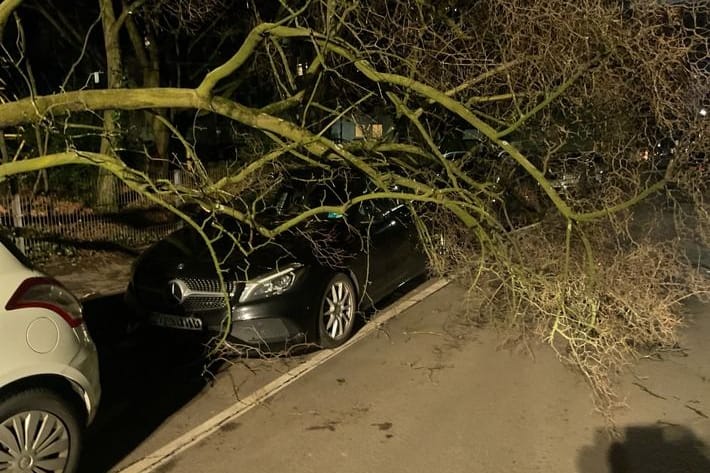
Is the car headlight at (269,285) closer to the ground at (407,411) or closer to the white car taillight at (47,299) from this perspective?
the ground at (407,411)

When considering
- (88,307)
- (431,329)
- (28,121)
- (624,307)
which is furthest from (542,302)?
(88,307)

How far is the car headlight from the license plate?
0.44m

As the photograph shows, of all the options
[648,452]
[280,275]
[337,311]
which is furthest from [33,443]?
[648,452]

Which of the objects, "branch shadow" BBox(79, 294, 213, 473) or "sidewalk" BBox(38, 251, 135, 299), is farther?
"sidewalk" BBox(38, 251, 135, 299)

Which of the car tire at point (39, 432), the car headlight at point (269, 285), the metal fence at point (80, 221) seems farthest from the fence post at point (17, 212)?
the car tire at point (39, 432)

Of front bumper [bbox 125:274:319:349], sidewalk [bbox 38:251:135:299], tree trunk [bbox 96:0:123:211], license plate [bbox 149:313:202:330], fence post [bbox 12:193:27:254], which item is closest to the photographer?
front bumper [bbox 125:274:319:349]

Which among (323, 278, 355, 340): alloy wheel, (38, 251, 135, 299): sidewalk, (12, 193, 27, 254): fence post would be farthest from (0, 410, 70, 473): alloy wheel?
(12, 193, 27, 254): fence post

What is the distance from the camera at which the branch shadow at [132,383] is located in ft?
12.9

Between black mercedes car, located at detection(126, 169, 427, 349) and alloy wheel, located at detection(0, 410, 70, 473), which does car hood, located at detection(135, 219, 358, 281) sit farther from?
alloy wheel, located at detection(0, 410, 70, 473)

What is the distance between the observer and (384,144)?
5895 millimetres

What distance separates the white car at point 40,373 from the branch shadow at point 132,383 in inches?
16.6

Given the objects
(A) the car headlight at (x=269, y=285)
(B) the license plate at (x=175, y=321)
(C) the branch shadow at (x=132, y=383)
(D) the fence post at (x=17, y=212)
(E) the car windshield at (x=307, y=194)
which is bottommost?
(C) the branch shadow at (x=132, y=383)

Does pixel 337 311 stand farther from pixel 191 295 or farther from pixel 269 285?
pixel 191 295

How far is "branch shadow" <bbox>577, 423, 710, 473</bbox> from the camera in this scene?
3.59 m
